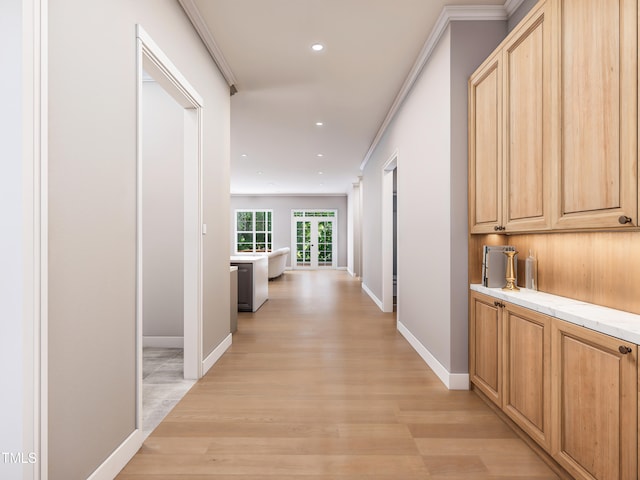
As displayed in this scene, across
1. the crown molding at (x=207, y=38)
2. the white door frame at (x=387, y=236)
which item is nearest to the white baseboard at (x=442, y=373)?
the white door frame at (x=387, y=236)

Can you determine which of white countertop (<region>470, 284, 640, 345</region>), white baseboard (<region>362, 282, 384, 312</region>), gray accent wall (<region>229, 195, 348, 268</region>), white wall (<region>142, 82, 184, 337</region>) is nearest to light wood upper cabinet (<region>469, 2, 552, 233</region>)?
white countertop (<region>470, 284, 640, 345</region>)

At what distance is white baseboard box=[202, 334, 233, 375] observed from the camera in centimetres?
310

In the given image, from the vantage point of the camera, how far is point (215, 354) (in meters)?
3.37

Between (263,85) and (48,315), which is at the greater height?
(263,85)

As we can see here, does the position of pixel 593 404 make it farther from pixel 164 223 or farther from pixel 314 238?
pixel 314 238

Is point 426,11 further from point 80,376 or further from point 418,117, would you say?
point 80,376

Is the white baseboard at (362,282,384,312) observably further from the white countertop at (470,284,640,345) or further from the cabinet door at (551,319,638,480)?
the cabinet door at (551,319,638,480)

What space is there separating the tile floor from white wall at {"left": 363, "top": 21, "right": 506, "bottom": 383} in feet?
6.69

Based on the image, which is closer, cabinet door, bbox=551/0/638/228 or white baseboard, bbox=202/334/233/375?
cabinet door, bbox=551/0/638/228

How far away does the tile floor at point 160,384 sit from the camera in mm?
2379

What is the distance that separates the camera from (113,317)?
176 centimetres

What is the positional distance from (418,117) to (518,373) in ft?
8.25

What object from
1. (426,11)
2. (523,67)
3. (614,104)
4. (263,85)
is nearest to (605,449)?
(614,104)

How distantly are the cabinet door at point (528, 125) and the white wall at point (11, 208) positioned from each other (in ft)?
7.34
